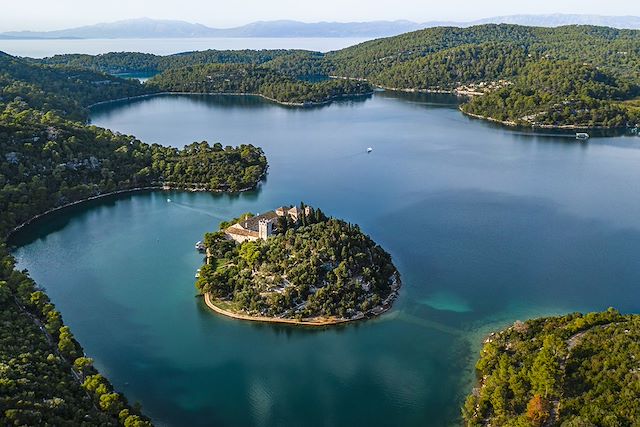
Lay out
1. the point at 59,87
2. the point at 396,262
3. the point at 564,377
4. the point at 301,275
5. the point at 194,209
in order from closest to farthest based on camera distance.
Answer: the point at 564,377 → the point at 301,275 → the point at 396,262 → the point at 194,209 → the point at 59,87

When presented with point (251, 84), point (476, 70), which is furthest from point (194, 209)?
point (476, 70)

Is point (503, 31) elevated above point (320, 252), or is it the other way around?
point (503, 31)

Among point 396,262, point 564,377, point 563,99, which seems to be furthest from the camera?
point 563,99

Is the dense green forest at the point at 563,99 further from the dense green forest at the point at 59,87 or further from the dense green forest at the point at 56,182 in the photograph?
the dense green forest at the point at 59,87

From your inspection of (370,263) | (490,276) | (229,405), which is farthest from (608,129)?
(229,405)

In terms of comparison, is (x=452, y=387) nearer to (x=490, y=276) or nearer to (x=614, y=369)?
(x=614, y=369)

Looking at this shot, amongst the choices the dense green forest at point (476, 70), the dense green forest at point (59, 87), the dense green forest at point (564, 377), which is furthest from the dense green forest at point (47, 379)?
the dense green forest at point (476, 70)

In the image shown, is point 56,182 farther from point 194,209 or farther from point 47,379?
point 47,379

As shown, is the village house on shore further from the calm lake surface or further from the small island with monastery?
the calm lake surface
